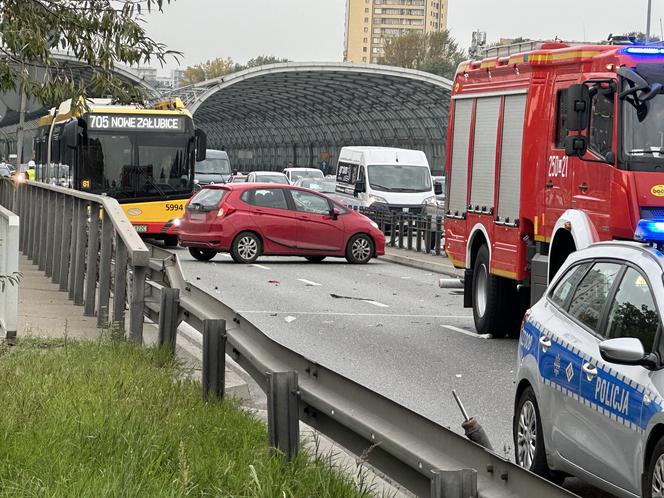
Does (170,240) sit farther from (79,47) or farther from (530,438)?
(530,438)

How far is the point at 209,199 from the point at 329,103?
222 feet

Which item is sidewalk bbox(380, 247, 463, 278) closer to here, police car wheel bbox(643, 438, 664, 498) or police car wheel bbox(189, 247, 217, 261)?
police car wheel bbox(189, 247, 217, 261)

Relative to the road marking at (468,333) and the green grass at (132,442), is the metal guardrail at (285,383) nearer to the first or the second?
the green grass at (132,442)

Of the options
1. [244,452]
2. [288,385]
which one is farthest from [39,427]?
[288,385]

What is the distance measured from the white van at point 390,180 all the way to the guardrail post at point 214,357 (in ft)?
112

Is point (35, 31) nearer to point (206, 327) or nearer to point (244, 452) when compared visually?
point (206, 327)

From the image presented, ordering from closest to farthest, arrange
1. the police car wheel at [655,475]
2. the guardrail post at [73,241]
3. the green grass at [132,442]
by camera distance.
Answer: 1. the police car wheel at [655,475]
2. the green grass at [132,442]
3. the guardrail post at [73,241]

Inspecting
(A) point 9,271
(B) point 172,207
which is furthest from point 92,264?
(B) point 172,207

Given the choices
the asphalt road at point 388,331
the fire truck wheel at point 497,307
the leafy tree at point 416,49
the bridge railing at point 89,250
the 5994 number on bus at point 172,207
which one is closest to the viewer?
the asphalt road at point 388,331

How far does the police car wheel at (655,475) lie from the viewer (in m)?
6.30

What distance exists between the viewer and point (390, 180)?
45.1 metres

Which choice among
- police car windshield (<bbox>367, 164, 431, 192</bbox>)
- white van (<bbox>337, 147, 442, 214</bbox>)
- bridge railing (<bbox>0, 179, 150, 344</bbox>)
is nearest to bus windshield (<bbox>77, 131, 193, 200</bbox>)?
bridge railing (<bbox>0, 179, 150, 344</bbox>)

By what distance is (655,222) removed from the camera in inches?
536

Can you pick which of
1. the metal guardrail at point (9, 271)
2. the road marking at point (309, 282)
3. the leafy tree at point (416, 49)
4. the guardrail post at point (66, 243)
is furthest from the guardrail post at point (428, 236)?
the leafy tree at point (416, 49)
